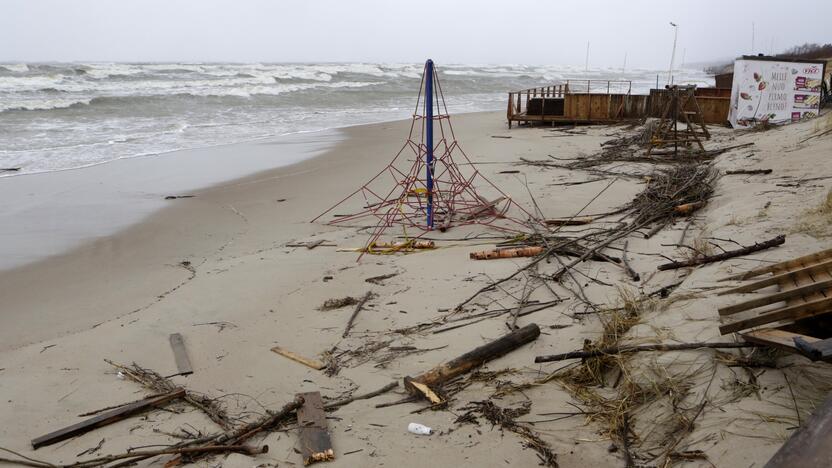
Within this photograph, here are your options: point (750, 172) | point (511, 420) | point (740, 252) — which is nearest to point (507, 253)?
point (740, 252)

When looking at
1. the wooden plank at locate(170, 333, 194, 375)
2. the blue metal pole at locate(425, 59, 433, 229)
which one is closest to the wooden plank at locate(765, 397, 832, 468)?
the wooden plank at locate(170, 333, 194, 375)

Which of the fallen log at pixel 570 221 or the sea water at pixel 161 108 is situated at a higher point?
the sea water at pixel 161 108

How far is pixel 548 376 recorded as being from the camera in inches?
157

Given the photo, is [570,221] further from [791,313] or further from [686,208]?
[791,313]

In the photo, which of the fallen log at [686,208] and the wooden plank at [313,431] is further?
the fallen log at [686,208]

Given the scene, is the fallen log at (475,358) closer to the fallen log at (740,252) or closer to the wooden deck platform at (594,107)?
the fallen log at (740,252)

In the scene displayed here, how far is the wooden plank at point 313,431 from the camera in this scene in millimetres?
3357

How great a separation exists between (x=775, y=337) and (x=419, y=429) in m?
2.03

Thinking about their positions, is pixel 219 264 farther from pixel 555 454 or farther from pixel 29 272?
pixel 555 454

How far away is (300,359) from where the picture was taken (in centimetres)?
461

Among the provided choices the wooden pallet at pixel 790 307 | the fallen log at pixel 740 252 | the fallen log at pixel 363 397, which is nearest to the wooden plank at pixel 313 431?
the fallen log at pixel 363 397

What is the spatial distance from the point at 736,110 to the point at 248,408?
16269 millimetres

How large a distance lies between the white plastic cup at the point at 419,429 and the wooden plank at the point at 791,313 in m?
1.88

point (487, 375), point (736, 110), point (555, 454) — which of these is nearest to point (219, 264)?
point (487, 375)
